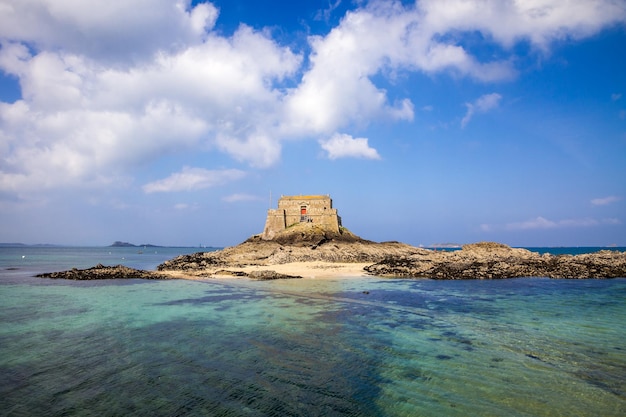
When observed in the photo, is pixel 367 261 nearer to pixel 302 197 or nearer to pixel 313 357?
pixel 302 197

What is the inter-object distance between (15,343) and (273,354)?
7.74m

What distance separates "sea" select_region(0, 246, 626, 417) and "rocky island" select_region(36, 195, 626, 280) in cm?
1284

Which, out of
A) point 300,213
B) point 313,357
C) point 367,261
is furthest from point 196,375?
point 300,213

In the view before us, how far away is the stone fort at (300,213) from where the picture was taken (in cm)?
5981

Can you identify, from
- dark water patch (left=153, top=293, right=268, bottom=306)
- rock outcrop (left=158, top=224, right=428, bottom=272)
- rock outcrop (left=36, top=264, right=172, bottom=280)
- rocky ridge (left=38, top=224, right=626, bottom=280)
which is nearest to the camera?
dark water patch (left=153, top=293, right=268, bottom=306)

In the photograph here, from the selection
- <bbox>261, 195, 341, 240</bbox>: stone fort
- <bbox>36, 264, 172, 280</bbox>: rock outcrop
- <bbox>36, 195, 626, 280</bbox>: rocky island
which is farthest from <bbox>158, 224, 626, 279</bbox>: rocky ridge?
<bbox>36, 264, 172, 280</bbox>: rock outcrop

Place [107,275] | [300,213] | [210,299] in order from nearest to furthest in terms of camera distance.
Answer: [210,299] → [107,275] → [300,213]

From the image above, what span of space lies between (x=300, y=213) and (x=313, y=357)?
2072 inches

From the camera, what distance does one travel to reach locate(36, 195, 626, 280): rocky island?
99.2 feet

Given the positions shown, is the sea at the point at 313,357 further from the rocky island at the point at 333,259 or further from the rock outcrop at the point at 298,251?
the rock outcrop at the point at 298,251

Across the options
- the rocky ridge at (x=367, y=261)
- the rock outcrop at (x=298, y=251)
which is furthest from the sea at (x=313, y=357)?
the rock outcrop at (x=298, y=251)

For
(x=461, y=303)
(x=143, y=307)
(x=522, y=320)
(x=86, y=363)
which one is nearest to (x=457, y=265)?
(x=461, y=303)

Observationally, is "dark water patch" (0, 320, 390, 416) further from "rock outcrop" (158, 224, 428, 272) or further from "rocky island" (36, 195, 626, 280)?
"rock outcrop" (158, 224, 428, 272)

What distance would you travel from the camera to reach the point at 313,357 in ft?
29.2
